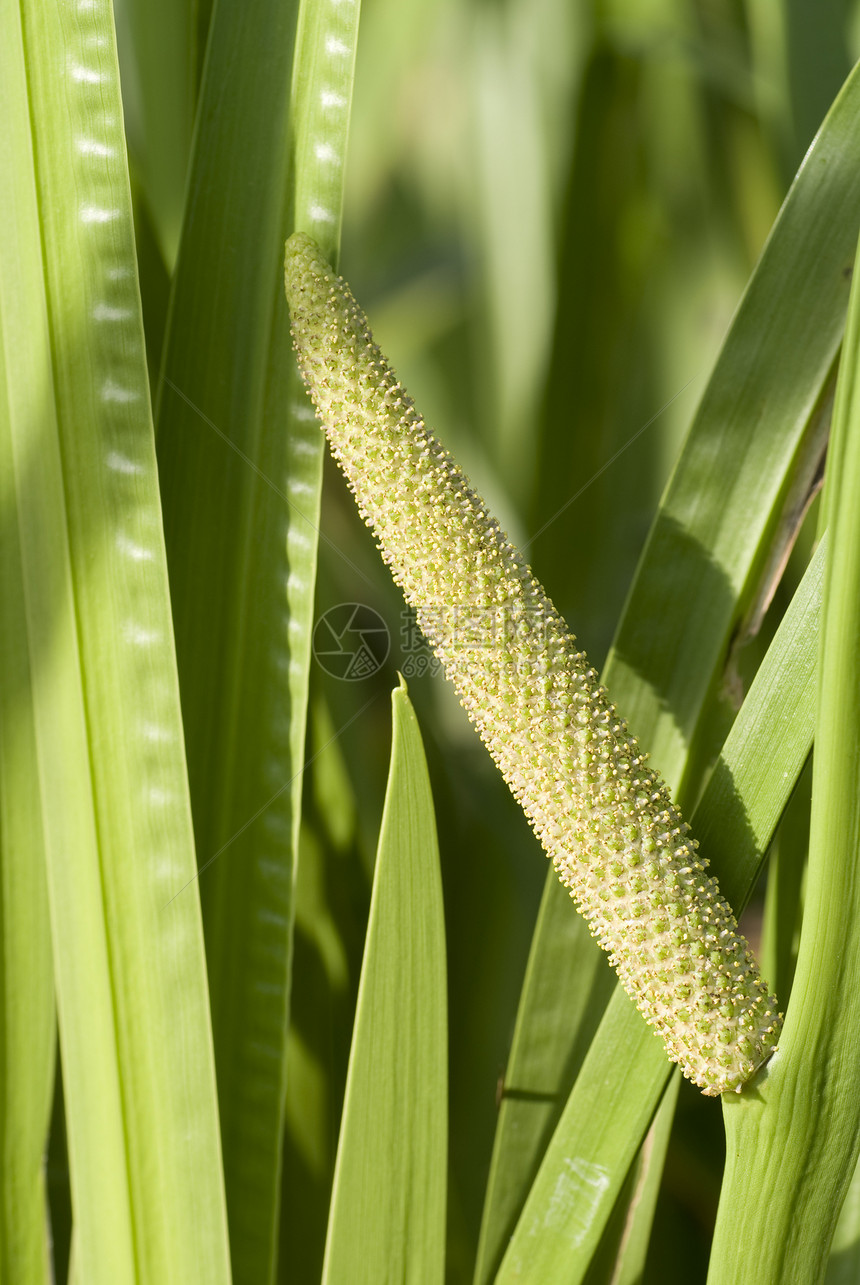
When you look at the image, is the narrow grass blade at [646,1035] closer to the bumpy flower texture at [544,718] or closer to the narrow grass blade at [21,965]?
the bumpy flower texture at [544,718]

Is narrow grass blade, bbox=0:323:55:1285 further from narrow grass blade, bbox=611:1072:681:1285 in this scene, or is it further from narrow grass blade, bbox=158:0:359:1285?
narrow grass blade, bbox=611:1072:681:1285

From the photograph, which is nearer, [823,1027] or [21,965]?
[823,1027]

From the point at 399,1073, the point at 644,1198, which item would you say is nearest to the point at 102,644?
the point at 399,1073

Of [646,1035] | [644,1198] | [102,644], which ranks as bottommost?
[644,1198]

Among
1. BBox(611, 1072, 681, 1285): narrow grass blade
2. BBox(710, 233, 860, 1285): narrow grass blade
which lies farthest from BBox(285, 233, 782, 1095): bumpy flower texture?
BBox(611, 1072, 681, 1285): narrow grass blade

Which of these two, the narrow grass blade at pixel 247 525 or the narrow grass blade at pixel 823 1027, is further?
the narrow grass blade at pixel 247 525

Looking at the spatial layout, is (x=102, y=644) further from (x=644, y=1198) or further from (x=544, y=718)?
(x=644, y=1198)

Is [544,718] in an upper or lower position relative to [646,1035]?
upper

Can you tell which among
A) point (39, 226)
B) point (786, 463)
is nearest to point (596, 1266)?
point (786, 463)

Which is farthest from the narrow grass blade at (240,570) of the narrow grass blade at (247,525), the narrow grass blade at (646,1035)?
the narrow grass blade at (646,1035)
